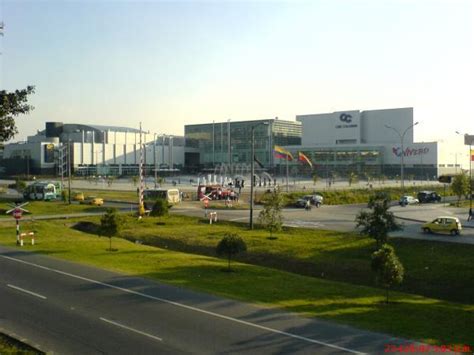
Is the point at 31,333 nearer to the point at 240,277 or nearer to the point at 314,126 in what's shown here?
the point at 240,277

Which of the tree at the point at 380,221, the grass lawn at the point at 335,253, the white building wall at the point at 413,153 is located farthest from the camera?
the white building wall at the point at 413,153

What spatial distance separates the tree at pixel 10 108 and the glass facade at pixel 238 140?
143 meters

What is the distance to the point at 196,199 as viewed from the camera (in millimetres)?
67250

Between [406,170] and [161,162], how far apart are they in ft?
243

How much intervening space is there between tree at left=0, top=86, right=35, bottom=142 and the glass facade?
469 feet

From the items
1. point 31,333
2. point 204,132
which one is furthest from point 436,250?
point 204,132

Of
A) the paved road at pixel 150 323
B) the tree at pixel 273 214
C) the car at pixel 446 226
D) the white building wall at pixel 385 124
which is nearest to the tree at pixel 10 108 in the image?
the paved road at pixel 150 323

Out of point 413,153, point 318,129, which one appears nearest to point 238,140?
point 318,129

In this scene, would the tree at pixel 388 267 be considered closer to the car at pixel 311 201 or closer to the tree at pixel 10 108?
the tree at pixel 10 108

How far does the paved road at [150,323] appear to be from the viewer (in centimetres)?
1325

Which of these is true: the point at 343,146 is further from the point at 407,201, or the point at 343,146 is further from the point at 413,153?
the point at 407,201

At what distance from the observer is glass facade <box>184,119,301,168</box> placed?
16125 cm

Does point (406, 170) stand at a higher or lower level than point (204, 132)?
lower

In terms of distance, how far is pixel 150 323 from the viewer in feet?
49.4
